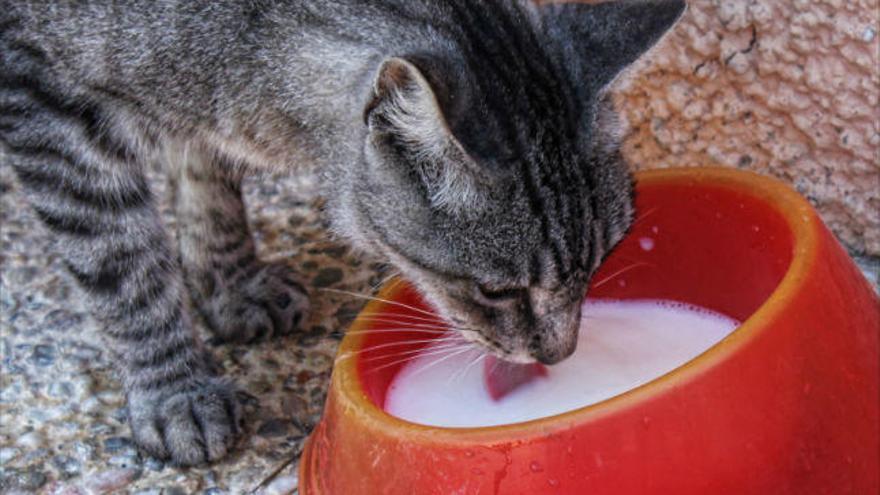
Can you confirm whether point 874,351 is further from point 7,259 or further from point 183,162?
point 7,259

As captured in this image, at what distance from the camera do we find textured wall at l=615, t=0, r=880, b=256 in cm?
265

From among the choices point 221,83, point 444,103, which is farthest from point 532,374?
point 221,83

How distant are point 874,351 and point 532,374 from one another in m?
0.57

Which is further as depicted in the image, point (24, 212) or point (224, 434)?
point (24, 212)

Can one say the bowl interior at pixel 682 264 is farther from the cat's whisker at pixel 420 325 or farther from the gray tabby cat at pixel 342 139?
the gray tabby cat at pixel 342 139

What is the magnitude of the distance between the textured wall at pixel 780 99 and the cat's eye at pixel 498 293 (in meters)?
0.92

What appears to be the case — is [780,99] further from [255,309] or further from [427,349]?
[255,309]

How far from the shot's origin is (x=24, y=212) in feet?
11.2


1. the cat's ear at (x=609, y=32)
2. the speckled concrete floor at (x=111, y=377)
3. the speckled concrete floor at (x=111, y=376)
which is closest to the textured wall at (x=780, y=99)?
the speckled concrete floor at (x=111, y=376)

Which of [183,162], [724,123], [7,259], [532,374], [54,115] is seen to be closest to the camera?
[532,374]

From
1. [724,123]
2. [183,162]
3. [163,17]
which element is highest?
[163,17]

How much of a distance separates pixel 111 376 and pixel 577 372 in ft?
3.72

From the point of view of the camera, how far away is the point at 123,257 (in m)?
2.47

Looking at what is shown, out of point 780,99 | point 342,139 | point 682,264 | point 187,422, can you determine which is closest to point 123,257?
point 187,422
